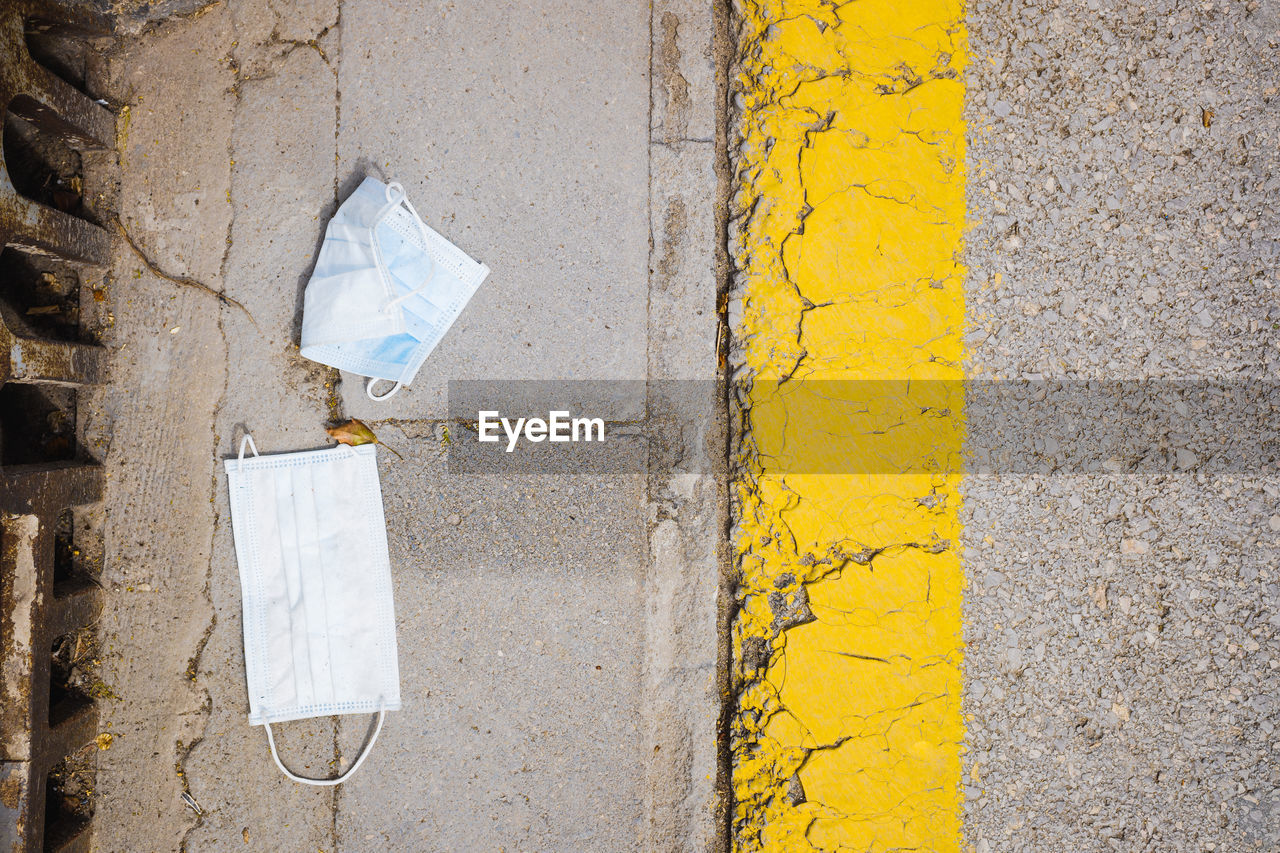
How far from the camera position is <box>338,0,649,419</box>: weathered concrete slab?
2.35 metres

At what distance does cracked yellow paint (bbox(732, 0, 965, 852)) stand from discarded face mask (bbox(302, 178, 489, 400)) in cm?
107

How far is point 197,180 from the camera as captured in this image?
2355mm

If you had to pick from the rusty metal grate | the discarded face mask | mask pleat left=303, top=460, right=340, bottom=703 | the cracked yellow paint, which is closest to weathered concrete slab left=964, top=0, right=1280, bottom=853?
the cracked yellow paint

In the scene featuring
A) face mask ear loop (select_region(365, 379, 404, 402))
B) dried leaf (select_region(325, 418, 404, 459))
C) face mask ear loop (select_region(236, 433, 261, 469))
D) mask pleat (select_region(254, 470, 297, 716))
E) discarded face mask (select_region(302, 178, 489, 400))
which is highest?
discarded face mask (select_region(302, 178, 489, 400))

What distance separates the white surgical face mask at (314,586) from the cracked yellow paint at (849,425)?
1.29m

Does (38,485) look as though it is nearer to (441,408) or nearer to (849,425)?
(441,408)

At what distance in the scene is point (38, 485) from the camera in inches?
82.3

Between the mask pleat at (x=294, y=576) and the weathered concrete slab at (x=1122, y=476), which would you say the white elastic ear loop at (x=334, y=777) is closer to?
the mask pleat at (x=294, y=576)

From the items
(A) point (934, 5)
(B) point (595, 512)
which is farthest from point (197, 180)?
(A) point (934, 5)

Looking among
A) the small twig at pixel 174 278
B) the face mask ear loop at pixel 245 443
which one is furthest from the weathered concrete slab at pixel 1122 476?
the small twig at pixel 174 278

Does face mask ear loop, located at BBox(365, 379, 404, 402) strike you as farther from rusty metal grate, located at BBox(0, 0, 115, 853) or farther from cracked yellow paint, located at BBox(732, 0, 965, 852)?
cracked yellow paint, located at BBox(732, 0, 965, 852)

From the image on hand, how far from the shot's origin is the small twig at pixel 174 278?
234cm

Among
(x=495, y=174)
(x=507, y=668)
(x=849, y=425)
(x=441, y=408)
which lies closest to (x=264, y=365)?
(x=441, y=408)

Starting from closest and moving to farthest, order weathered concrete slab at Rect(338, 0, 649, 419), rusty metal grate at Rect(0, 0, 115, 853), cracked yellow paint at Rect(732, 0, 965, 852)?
rusty metal grate at Rect(0, 0, 115, 853), cracked yellow paint at Rect(732, 0, 965, 852), weathered concrete slab at Rect(338, 0, 649, 419)
